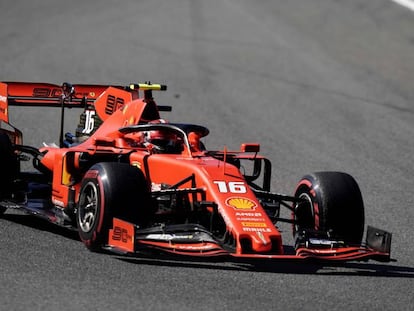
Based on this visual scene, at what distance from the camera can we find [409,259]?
37.3 feet

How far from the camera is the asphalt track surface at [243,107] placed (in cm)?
915

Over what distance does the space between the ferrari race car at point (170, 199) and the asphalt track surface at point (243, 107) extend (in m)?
0.22

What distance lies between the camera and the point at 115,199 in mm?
10234

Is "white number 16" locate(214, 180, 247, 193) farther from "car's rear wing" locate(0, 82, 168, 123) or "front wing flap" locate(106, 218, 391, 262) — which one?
"car's rear wing" locate(0, 82, 168, 123)

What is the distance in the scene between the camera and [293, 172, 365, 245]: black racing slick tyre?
10.8 meters

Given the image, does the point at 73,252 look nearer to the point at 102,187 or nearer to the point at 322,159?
the point at 102,187

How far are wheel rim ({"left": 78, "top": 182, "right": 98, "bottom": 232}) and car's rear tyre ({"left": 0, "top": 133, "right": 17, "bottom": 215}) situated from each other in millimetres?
1812

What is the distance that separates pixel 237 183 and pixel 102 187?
4.16 feet

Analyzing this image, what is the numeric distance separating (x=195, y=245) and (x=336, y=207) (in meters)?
1.65

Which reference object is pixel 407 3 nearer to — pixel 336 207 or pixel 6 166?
pixel 6 166

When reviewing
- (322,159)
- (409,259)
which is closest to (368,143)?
(322,159)

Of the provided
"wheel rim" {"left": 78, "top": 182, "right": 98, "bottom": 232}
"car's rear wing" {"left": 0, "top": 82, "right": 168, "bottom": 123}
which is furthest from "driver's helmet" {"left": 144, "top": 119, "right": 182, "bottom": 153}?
"car's rear wing" {"left": 0, "top": 82, "right": 168, "bottom": 123}

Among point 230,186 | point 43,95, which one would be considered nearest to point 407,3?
point 43,95

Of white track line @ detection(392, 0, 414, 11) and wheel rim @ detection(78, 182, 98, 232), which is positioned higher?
white track line @ detection(392, 0, 414, 11)
